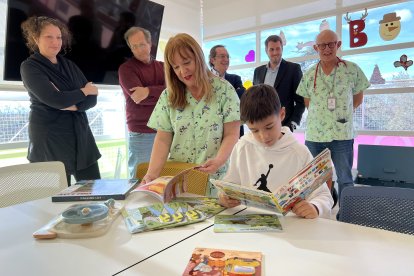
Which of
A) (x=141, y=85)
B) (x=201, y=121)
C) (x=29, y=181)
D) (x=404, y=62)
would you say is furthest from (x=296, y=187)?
(x=404, y=62)

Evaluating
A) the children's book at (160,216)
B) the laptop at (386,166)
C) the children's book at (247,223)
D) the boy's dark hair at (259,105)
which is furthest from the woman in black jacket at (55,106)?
the laptop at (386,166)

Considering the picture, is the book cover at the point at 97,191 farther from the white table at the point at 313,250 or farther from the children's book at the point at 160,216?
the white table at the point at 313,250

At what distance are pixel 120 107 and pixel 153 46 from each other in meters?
0.89

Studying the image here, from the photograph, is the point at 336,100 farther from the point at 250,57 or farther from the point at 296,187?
the point at 250,57

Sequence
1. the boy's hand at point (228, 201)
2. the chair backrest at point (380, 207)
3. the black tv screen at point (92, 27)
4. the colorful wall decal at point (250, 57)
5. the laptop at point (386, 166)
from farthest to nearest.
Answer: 1. the colorful wall decal at point (250, 57)
2. the laptop at point (386, 166)
3. the black tv screen at point (92, 27)
4. the boy's hand at point (228, 201)
5. the chair backrest at point (380, 207)

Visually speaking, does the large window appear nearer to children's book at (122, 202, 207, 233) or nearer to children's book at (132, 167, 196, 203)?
children's book at (132, 167, 196, 203)

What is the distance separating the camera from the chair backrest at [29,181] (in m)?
1.49

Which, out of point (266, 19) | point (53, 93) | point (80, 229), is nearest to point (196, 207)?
point (80, 229)

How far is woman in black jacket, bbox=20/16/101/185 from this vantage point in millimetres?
1990

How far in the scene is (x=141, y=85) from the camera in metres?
2.48

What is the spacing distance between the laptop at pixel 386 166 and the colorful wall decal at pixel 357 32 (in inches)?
45.4

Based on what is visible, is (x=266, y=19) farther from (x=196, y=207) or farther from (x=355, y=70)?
(x=196, y=207)

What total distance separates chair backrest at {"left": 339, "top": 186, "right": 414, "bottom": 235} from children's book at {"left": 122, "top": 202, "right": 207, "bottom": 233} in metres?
0.54

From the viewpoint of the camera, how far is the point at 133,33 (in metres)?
2.52
